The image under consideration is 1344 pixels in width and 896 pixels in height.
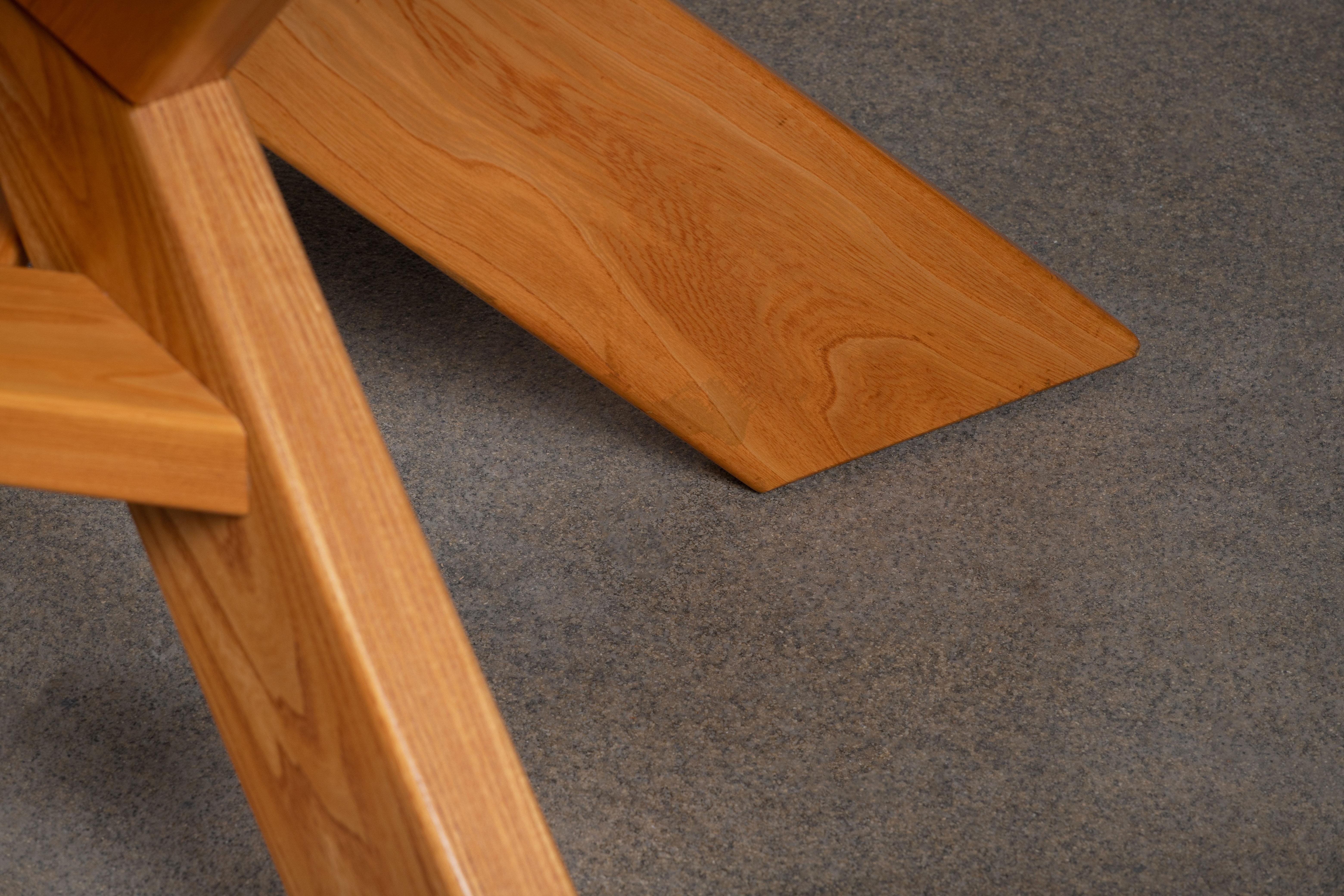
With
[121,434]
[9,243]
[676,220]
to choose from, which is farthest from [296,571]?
[676,220]

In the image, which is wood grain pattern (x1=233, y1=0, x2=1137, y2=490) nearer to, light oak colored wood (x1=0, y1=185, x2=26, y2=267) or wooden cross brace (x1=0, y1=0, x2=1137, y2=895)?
wooden cross brace (x1=0, y1=0, x2=1137, y2=895)

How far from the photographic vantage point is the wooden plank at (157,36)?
36 cm

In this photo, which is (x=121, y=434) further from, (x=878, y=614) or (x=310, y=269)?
(x=878, y=614)

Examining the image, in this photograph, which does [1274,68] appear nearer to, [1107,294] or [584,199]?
[1107,294]

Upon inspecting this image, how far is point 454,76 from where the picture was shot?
2.25 feet

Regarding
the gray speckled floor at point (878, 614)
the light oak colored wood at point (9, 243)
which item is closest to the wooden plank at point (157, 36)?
the light oak colored wood at point (9, 243)

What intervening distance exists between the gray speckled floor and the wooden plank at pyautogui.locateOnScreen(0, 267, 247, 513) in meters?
0.41


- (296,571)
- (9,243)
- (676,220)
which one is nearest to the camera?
(296,571)

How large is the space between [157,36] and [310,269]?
0.08 metres

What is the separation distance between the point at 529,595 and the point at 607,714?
114 mm

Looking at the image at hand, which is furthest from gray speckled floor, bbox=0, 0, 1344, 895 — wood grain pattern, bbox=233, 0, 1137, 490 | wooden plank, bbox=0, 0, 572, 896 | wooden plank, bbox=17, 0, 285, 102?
wooden plank, bbox=17, 0, 285, 102

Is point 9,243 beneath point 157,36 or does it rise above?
beneath

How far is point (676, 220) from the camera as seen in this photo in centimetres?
77

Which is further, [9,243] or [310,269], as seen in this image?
[9,243]
